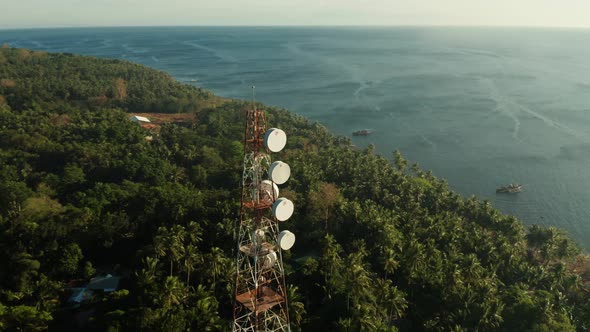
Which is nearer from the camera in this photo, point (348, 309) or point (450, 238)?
point (348, 309)

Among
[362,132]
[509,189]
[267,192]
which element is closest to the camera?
[267,192]

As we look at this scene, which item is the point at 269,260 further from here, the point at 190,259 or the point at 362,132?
the point at 362,132

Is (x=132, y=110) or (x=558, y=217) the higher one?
(x=132, y=110)

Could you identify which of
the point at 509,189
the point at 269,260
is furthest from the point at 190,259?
the point at 509,189

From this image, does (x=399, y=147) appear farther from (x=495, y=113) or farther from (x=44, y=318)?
(x=44, y=318)

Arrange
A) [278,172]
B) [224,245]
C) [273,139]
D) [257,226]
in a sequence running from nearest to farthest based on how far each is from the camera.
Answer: [273,139]
[278,172]
[257,226]
[224,245]

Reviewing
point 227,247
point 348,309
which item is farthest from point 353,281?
point 227,247

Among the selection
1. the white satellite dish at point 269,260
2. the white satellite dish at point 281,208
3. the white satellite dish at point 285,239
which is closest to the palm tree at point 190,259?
the white satellite dish at point 269,260

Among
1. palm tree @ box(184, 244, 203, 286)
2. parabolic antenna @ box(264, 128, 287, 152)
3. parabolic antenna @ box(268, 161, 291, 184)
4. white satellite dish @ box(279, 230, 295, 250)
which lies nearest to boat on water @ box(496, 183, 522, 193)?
palm tree @ box(184, 244, 203, 286)
